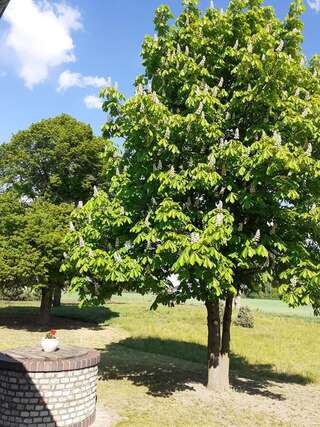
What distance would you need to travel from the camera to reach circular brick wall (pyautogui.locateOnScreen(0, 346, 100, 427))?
11977mm

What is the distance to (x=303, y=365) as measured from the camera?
25594mm

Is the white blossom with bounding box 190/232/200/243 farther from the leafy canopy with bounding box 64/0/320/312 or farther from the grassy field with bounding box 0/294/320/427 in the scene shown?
the grassy field with bounding box 0/294/320/427

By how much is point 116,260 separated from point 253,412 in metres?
6.66

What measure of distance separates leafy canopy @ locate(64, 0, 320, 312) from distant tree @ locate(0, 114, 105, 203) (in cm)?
1925

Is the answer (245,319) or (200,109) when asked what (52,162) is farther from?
(200,109)

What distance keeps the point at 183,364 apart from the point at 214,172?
1329 centimetres

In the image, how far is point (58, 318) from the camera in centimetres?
3962

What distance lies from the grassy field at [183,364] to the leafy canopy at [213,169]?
3.63m

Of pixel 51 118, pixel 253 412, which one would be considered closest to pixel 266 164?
pixel 253 412

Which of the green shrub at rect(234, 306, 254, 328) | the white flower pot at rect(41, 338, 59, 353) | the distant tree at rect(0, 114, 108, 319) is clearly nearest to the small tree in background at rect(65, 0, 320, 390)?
the white flower pot at rect(41, 338, 59, 353)

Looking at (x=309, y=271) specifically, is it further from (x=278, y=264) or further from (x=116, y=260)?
(x=116, y=260)

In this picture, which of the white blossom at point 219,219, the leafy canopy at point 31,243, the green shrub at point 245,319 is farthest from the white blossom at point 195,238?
the green shrub at point 245,319

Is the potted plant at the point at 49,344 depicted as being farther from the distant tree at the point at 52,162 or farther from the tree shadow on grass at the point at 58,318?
the distant tree at the point at 52,162

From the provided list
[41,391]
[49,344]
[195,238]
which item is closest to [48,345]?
[49,344]
